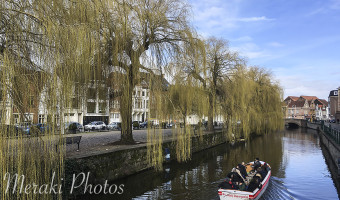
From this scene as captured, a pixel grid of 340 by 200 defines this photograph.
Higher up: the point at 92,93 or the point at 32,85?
the point at 92,93

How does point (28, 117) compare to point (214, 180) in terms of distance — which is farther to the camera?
point (214, 180)

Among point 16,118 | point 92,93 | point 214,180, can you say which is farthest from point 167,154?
point 16,118

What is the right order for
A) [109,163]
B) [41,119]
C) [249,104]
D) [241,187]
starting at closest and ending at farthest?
[41,119], [241,187], [109,163], [249,104]

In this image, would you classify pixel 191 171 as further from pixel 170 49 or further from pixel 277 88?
pixel 277 88

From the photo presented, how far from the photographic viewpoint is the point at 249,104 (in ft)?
82.4

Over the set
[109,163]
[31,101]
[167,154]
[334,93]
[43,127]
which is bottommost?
[167,154]

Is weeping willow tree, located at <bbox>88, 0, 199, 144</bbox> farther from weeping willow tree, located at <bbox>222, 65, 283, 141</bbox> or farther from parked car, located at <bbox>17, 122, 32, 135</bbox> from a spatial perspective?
weeping willow tree, located at <bbox>222, 65, 283, 141</bbox>

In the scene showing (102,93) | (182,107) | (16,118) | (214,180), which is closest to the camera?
(16,118)

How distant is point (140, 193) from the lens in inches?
399

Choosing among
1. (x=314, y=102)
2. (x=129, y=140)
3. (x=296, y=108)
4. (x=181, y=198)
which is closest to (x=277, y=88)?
(x=129, y=140)

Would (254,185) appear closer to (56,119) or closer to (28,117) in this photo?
(56,119)

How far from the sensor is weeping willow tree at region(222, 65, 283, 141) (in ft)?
69.4

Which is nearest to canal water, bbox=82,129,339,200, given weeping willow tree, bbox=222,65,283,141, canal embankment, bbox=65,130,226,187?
canal embankment, bbox=65,130,226,187

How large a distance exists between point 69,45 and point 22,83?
42.1 inches
